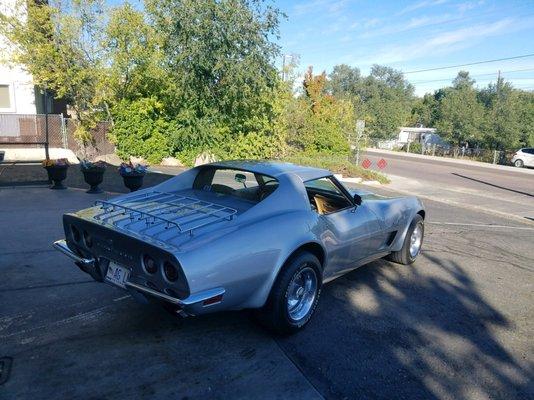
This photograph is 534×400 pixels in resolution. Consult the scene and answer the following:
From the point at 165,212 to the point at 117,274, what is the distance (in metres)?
0.63

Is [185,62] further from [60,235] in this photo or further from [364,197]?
[364,197]

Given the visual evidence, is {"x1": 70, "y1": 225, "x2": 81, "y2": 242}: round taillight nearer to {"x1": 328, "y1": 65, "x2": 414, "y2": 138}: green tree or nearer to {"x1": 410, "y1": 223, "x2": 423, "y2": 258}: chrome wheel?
{"x1": 410, "y1": 223, "x2": 423, "y2": 258}: chrome wheel

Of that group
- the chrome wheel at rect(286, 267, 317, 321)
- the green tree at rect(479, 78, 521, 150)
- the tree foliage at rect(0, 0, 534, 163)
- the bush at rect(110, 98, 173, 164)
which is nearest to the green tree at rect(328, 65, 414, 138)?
the green tree at rect(479, 78, 521, 150)

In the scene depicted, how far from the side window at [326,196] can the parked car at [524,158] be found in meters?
32.8

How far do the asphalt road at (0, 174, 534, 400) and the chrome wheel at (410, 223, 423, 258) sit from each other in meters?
0.35

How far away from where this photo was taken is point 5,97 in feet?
52.3

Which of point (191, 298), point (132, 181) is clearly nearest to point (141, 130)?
point (132, 181)

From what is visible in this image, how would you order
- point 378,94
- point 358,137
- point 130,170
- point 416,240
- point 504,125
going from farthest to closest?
point 378,94
point 504,125
point 358,137
point 130,170
point 416,240

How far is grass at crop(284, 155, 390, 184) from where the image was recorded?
17011mm

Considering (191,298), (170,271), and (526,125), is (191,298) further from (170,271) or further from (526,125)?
(526,125)

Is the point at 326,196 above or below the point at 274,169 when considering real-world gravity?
below

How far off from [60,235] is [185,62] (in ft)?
34.1

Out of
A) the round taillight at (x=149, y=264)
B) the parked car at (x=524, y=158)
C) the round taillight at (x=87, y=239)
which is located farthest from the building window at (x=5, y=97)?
the parked car at (x=524, y=158)

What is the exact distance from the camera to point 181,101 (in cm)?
1564
